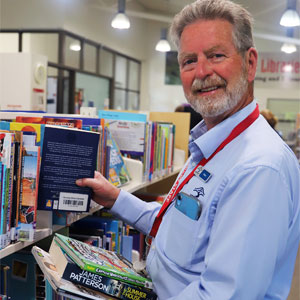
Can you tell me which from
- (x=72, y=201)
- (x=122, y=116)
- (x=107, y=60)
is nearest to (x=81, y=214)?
(x=72, y=201)

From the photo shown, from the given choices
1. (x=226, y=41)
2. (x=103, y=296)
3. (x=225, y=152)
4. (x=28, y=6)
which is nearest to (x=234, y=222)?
(x=225, y=152)

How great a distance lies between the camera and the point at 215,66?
4.09 feet

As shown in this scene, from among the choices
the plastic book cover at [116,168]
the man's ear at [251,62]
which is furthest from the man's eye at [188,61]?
the plastic book cover at [116,168]

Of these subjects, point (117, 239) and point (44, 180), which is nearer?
point (44, 180)

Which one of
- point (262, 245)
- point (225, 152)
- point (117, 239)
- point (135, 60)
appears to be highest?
point (135, 60)

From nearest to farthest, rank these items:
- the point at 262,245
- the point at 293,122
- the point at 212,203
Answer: the point at 262,245 → the point at 212,203 → the point at 293,122

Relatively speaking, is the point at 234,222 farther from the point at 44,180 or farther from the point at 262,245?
the point at 44,180

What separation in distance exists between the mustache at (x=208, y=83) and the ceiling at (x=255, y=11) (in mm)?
8098

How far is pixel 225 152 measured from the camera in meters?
1.16

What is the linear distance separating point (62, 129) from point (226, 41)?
0.59 metres

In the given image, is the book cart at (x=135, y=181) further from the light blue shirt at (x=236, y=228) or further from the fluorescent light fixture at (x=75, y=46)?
the fluorescent light fixture at (x=75, y=46)

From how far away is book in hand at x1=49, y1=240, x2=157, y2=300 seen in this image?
111cm

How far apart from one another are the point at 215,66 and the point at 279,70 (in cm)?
1126

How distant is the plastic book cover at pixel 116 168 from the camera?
2.05 m
